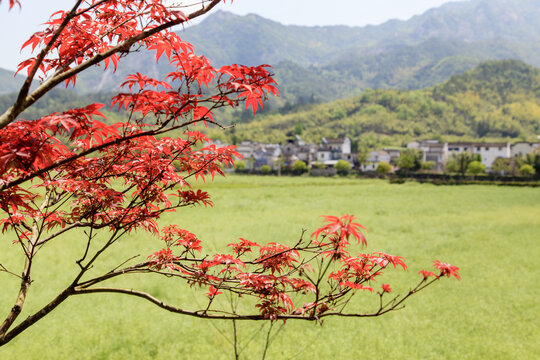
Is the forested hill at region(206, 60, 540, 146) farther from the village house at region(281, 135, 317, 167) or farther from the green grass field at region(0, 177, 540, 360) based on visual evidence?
the green grass field at region(0, 177, 540, 360)

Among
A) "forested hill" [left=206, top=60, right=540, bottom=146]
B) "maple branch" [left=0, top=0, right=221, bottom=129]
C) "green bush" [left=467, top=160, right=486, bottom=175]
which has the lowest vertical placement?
"maple branch" [left=0, top=0, right=221, bottom=129]

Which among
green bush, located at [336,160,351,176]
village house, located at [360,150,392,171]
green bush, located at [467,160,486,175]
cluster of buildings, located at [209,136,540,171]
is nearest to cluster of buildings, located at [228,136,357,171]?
cluster of buildings, located at [209,136,540,171]

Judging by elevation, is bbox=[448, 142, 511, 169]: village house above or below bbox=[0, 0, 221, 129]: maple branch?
above

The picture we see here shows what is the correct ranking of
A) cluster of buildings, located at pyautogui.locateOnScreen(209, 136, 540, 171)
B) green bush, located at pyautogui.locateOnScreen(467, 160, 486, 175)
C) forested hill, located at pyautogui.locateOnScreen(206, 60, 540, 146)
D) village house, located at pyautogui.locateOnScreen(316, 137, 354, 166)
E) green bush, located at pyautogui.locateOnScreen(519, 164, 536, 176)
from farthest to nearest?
forested hill, located at pyautogui.locateOnScreen(206, 60, 540, 146)
village house, located at pyautogui.locateOnScreen(316, 137, 354, 166)
cluster of buildings, located at pyautogui.locateOnScreen(209, 136, 540, 171)
green bush, located at pyautogui.locateOnScreen(467, 160, 486, 175)
green bush, located at pyautogui.locateOnScreen(519, 164, 536, 176)

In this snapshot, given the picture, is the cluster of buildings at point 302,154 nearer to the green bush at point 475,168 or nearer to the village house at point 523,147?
the green bush at point 475,168

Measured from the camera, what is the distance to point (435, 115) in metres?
138

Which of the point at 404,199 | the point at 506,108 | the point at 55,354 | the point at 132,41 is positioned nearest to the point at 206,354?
the point at 55,354

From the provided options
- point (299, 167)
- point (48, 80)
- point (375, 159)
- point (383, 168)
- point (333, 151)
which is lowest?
point (299, 167)

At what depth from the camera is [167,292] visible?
9094 mm

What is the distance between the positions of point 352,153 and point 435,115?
3147 inches

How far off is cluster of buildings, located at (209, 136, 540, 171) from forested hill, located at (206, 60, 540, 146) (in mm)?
27212

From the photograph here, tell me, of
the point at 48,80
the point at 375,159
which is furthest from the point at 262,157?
the point at 48,80

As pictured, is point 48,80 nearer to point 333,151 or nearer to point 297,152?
point 297,152

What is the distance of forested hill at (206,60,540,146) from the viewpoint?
12306 cm
